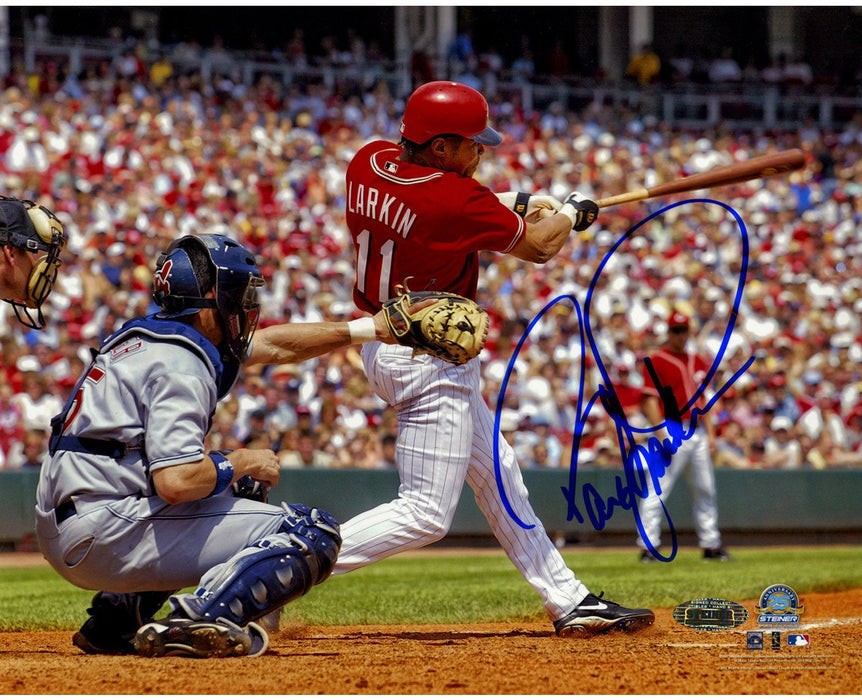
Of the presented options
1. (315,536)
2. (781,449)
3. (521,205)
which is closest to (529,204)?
(521,205)

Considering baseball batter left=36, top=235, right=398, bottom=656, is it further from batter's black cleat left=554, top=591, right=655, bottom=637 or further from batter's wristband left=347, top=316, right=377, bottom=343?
batter's black cleat left=554, top=591, right=655, bottom=637

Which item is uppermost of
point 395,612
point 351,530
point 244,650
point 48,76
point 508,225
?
point 48,76

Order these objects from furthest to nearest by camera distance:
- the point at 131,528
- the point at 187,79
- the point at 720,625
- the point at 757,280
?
the point at 187,79, the point at 757,280, the point at 720,625, the point at 131,528

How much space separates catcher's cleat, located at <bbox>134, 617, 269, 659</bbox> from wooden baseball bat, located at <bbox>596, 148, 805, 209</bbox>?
7.35ft

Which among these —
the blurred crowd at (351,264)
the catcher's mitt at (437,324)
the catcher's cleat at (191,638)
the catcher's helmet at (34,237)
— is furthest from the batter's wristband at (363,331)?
the blurred crowd at (351,264)

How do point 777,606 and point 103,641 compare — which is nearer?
point 103,641

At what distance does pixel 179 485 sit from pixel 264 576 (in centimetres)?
40

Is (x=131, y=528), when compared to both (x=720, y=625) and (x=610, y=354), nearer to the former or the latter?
(x=720, y=625)

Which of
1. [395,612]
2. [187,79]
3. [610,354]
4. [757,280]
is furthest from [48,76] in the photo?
[395,612]

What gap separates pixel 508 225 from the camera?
166 inches

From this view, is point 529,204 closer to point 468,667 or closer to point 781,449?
point 468,667

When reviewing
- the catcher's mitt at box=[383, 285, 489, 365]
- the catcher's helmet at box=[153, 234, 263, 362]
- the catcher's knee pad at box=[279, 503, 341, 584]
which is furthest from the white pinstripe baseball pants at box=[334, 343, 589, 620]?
the catcher's helmet at box=[153, 234, 263, 362]

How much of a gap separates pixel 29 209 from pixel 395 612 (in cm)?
263

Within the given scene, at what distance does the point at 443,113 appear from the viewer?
14.0ft
